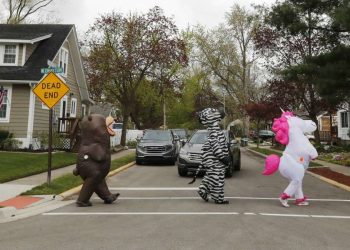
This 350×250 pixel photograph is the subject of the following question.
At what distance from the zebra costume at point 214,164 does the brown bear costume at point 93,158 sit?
2.20 meters

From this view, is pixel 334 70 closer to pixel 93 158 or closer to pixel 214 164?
pixel 214 164

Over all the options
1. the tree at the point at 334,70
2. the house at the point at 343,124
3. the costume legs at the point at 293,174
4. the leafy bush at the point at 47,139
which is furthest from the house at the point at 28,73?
the house at the point at 343,124

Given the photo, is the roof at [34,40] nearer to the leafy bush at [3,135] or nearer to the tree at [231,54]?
the leafy bush at [3,135]

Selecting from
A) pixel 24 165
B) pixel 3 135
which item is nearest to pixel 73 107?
pixel 3 135

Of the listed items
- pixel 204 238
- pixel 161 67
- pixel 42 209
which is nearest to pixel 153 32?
pixel 161 67

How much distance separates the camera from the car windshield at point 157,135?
21.4 m

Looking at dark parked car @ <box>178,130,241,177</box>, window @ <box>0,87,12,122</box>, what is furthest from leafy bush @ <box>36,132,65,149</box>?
dark parked car @ <box>178,130,241,177</box>

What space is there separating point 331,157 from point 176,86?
15316mm

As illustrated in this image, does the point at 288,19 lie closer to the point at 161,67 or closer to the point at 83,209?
the point at 83,209

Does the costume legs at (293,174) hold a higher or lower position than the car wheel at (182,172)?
higher

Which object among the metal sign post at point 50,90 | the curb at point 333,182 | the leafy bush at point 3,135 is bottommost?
the curb at point 333,182

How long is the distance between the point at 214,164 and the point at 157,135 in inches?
466

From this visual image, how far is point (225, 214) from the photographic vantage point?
8.55 metres

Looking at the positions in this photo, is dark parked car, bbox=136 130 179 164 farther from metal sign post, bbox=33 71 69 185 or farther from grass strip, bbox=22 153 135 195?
metal sign post, bbox=33 71 69 185
